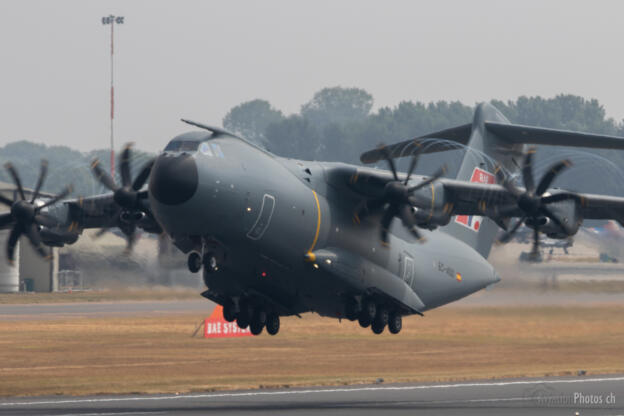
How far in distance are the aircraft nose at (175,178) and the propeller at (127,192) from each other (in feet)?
12.6

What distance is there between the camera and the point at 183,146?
27.8 m

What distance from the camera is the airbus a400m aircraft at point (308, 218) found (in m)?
28.1

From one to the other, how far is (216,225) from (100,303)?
150ft

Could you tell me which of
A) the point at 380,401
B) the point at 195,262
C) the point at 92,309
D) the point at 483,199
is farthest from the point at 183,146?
the point at 92,309

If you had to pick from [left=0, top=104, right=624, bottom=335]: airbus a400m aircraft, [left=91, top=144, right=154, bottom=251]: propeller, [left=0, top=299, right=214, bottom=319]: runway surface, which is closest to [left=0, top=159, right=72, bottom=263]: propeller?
[left=0, top=104, right=624, bottom=335]: airbus a400m aircraft

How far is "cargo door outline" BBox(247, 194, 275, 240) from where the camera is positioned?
28.8m

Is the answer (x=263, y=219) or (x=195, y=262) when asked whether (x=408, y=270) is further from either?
(x=195, y=262)

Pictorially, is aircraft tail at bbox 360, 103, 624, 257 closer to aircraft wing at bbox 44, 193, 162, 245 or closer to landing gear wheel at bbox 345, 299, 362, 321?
landing gear wheel at bbox 345, 299, 362, 321

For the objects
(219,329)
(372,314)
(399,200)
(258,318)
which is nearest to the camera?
(399,200)

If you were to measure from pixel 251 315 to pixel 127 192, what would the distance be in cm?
526

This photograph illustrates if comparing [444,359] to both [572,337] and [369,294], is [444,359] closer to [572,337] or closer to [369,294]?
[572,337]

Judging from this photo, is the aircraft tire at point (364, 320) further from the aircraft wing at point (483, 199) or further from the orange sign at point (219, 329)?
the orange sign at point (219, 329)

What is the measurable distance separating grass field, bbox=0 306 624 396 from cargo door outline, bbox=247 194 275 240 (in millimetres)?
13297

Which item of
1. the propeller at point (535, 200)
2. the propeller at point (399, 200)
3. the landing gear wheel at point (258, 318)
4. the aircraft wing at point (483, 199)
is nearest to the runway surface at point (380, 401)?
the landing gear wheel at point (258, 318)
